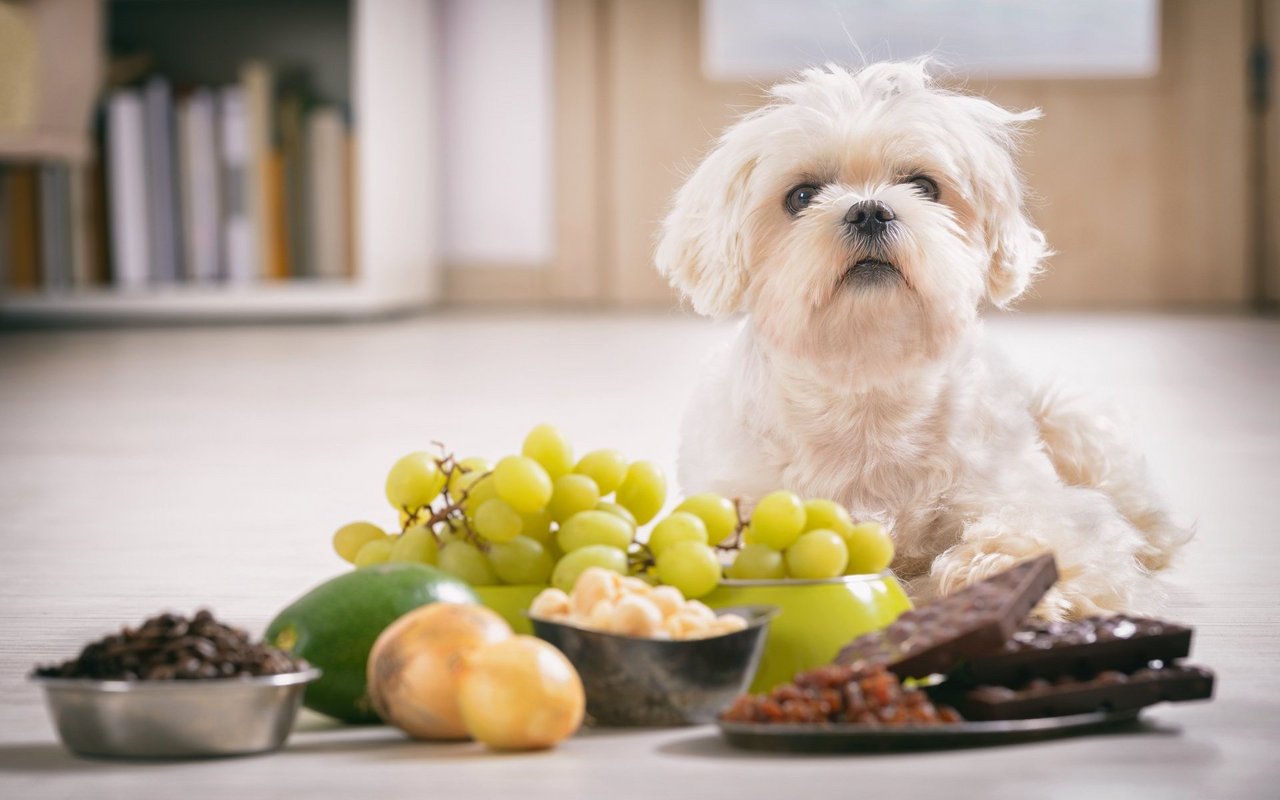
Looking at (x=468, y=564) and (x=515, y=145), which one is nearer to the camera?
(x=468, y=564)

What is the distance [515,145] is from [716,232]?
535 cm

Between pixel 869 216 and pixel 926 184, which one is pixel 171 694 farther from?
pixel 926 184

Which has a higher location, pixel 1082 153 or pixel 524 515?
pixel 1082 153

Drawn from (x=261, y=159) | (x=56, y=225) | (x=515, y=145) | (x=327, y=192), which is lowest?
(x=56, y=225)

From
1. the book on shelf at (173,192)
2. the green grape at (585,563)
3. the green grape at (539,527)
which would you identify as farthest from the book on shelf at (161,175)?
the green grape at (585,563)

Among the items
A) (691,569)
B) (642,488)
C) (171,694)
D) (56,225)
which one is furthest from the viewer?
(56,225)

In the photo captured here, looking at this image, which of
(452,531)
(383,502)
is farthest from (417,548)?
(383,502)

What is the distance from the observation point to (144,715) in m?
1.13

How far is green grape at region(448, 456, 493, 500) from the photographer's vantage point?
1489 millimetres

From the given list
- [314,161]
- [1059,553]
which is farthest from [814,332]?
[314,161]

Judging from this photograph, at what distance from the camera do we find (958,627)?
1193mm

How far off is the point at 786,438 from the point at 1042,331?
404 centimetres

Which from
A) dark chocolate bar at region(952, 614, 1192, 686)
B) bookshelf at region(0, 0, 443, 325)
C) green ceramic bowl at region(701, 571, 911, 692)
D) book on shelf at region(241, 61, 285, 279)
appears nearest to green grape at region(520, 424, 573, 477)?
green ceramic bowl at region(701, 571, 911, 692)

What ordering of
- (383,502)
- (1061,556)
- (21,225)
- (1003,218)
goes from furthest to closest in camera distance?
(21,225)
(383,502)
(1003,218)
(1061,556)
